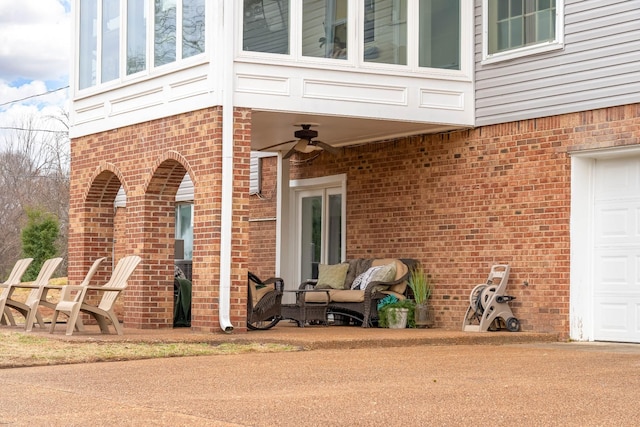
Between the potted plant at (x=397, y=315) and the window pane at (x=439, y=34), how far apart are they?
2967 mm

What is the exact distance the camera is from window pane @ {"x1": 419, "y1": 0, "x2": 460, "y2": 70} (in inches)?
→ 544

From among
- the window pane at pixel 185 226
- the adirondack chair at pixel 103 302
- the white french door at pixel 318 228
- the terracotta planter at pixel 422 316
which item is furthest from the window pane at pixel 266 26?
the window pane at pixel 185 226

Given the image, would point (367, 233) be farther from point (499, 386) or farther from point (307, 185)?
point (499, 386)

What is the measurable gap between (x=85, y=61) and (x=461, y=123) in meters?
5.16

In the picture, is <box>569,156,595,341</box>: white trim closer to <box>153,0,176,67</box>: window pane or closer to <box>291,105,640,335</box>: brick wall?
<box>291,105,640,335</box>: brick wall

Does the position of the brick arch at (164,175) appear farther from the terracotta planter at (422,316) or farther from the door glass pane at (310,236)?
the door glass pane at (310,236)

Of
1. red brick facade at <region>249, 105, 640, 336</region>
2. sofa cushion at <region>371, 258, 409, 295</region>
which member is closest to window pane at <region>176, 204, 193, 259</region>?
red brick facade at <region>249, 105, 640, 336</region>

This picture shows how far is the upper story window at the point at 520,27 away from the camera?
42.1 ft

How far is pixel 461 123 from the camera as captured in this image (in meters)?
13.8

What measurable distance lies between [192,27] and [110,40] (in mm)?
2104

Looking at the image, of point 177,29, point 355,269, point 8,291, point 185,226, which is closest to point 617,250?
point 355,269

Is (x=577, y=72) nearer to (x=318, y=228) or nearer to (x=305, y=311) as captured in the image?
(x=305, y=311)

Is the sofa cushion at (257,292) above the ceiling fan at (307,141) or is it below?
below

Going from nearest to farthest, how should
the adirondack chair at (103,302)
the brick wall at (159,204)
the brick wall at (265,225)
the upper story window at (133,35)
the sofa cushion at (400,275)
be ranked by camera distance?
the adirondack chair at (103,302), the brick wall at (159,204), the upper story window at (133,35), the sofa cushion at (400,275), the brick wall at (265,225)
